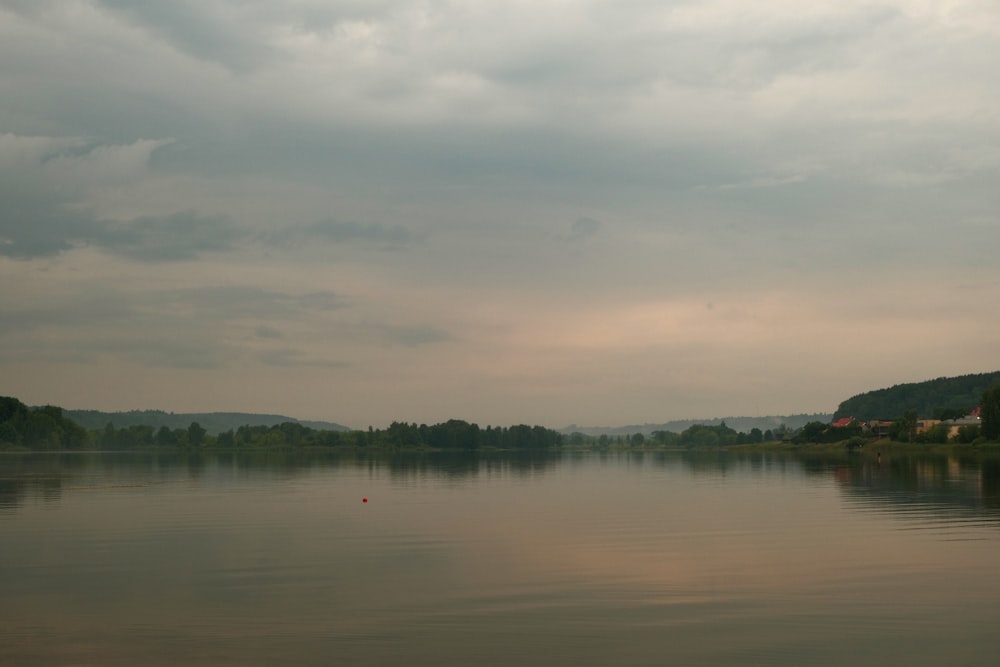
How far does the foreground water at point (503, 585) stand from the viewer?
851 inches

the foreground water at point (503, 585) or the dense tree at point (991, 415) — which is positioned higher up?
the dense tree at point (991, 415)

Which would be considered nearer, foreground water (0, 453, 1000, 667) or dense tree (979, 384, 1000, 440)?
foreground water (0, 453, 1000, 667)

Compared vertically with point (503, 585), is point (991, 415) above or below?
above

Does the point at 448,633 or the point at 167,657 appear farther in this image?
the point at 448,633

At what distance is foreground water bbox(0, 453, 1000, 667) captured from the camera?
21.6 metres

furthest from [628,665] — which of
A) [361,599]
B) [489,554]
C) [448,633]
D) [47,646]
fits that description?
[489,554]

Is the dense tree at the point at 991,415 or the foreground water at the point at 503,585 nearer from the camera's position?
the foreground water at the point at 503,585

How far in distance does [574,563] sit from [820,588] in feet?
31.1

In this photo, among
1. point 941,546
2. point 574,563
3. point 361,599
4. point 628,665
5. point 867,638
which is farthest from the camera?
point 941,546

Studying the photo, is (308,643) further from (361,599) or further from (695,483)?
(695,483)

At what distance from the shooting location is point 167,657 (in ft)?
69.8

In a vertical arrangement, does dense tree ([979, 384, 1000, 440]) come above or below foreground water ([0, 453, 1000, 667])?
above

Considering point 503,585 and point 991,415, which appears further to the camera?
point 991,415

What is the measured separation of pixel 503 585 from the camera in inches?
1185
